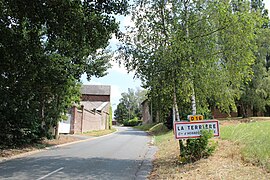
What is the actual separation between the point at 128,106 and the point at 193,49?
388 ft

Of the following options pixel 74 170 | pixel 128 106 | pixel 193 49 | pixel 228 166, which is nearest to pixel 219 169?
pixel 228 166

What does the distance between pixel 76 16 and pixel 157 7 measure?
3280mm

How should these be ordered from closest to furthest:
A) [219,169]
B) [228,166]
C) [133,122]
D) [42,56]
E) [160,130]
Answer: [219,169], [228,166], [42,56], [160,130], [133,122]

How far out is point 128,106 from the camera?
5012 inches

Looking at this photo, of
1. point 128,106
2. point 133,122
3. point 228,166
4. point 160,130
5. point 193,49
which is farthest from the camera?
point 128,106

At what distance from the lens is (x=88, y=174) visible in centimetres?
913

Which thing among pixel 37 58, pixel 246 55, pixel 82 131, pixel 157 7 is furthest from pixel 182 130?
pixel 82 131

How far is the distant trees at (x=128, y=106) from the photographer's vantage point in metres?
121

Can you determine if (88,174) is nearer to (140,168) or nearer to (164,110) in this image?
(140,168)

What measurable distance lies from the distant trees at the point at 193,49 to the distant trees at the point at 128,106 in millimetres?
109742

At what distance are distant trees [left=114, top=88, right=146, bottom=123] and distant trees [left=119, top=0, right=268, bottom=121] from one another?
360ft

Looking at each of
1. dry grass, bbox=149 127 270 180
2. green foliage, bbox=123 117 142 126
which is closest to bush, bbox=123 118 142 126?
green foliage, bbox=123 117 142 126

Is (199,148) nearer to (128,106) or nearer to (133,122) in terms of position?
(133,122)

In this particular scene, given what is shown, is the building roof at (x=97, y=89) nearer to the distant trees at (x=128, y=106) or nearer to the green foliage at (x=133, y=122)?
the green foliage at (x=133, y=122)
